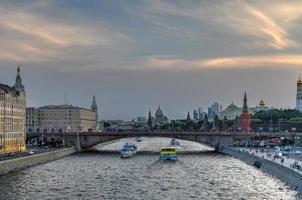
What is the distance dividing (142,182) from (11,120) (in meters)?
54.9


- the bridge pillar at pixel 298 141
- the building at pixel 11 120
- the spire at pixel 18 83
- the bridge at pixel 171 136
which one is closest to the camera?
the building at pixel 11 120

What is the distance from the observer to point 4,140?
119 m

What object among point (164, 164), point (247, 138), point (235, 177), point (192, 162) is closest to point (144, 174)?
point (235, 177)

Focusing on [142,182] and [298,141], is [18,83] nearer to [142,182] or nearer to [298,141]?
[298,141]

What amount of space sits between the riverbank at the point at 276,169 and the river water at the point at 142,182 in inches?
42.6

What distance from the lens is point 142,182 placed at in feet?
266

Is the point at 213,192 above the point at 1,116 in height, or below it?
below

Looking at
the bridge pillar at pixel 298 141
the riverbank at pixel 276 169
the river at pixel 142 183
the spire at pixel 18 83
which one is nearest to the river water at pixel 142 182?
the river at pixel 142 183

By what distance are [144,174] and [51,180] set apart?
15494 mm

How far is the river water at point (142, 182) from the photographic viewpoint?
67.8 metres

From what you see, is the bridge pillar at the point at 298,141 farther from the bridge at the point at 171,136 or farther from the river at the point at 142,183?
the river at the point at 142,183

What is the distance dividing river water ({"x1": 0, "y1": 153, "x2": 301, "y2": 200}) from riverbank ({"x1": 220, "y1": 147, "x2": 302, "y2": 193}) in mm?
1082

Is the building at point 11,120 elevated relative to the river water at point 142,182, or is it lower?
elevated

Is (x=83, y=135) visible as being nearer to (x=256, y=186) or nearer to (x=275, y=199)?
(x=256, y=186)
